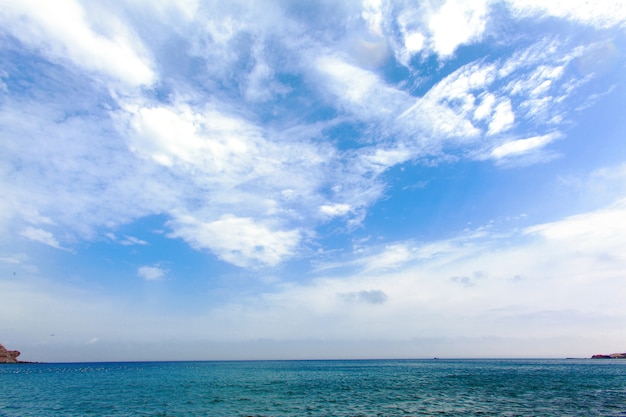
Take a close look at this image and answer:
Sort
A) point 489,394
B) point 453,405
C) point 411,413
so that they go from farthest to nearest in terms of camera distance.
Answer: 1. point 489,394
2. point 453,405
3. point 411,413

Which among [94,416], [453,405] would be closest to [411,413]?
[453,405]

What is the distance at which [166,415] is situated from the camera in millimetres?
35781

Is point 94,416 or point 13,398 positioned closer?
point 94,416

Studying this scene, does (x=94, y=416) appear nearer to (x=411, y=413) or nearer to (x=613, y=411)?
(x=411, y=413)

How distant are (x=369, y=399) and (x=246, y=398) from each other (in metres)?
16.3

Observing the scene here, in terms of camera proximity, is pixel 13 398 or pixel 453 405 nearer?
pixel 453 405

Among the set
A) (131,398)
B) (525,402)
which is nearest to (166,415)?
(131,398)

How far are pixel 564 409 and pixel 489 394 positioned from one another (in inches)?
501

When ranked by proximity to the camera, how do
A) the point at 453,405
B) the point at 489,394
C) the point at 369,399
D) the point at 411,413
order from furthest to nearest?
the point at 489,394 → the point at 369,399 → the point at 453,405 → the point at 411,413

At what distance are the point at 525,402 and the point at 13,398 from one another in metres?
71.0

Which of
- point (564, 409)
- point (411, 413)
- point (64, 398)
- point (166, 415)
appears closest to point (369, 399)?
point (411, 413)

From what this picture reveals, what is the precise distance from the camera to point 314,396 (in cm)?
4812

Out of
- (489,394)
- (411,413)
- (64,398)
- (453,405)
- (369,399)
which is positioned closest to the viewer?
(411,413)

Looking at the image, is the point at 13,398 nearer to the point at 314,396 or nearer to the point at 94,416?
the point at 94,416
